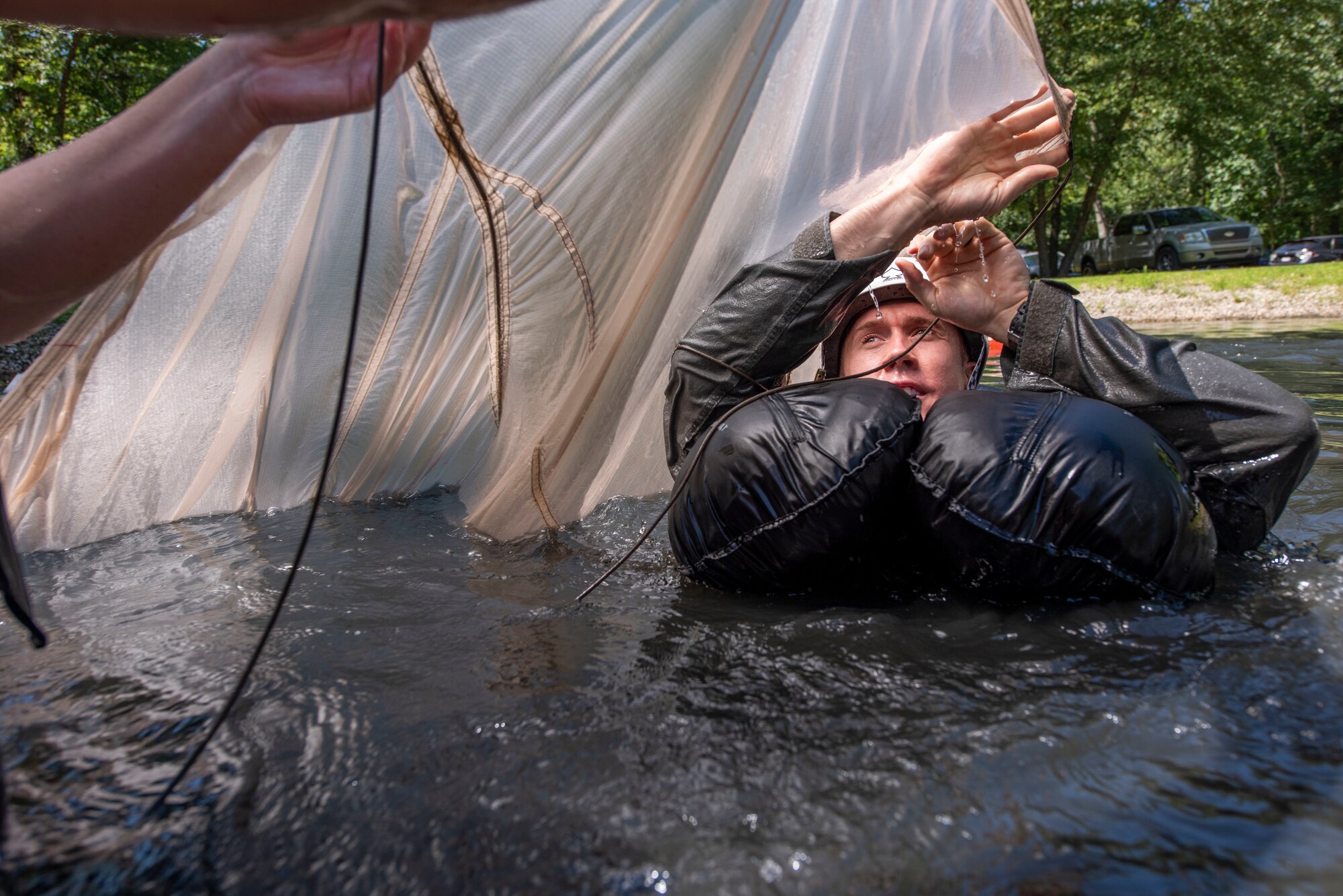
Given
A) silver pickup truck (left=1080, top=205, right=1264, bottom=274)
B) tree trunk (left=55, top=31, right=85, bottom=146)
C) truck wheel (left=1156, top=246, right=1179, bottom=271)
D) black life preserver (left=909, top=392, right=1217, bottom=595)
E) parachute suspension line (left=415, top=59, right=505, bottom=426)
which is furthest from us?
truck wheel (left=1156, top=246, right=1179, bottom=271)

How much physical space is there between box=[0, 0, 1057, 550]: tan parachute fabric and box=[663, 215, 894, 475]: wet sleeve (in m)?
0.49

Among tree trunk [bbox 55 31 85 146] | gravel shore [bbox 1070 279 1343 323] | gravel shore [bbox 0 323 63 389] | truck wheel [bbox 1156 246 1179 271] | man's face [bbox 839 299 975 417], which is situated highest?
tree trunk [bbox 55 31 85 146]

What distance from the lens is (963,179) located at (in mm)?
2645

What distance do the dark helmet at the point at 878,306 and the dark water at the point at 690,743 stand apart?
945 mm

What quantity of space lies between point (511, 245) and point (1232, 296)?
11.5m

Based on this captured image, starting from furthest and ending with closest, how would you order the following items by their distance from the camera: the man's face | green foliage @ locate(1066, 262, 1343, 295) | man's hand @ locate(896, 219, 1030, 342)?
green foliage @ locate(1066, 262, 1343, 295), the man's face, man's hand @ locate(896, 219, 1030, 342)

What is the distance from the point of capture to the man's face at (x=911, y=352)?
2.63 m

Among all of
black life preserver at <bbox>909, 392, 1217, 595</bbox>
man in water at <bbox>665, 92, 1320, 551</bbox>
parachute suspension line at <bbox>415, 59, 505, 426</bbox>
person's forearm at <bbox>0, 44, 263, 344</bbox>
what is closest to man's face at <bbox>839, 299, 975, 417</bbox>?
man in water at <bbox>665, 92, 1320, 551</bbox>

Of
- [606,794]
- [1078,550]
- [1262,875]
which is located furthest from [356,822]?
[1078,550]

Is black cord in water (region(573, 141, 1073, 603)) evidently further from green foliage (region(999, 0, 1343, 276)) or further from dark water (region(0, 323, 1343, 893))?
green foliage (region(999, 0, 1343, 276))

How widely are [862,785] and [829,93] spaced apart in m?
2.22

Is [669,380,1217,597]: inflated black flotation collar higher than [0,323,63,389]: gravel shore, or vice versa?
[0,323,63,389]: gravel shore

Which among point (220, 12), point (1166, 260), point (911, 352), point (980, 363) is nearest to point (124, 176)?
point (220, 12)

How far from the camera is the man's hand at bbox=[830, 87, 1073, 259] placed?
2547 millimetres
